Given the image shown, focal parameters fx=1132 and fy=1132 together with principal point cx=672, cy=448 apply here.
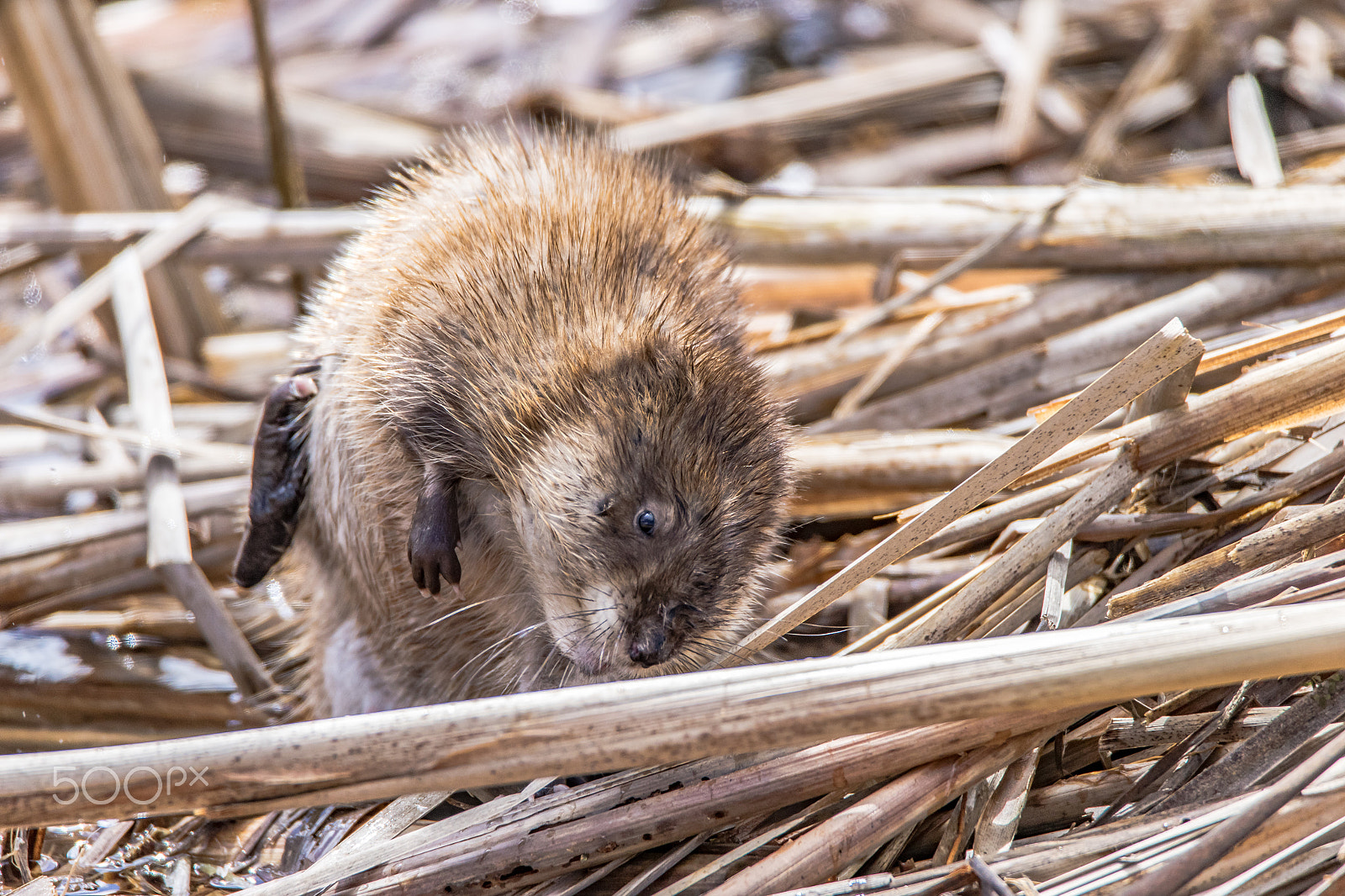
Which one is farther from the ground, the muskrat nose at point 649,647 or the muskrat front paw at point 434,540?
the muskrat front paw at point 434,540

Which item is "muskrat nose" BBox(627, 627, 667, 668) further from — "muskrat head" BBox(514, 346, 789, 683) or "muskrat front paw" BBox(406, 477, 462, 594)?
"muskrat front paw" BBox(406, 477, 462, 594)

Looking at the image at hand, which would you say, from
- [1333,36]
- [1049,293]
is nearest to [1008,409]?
[1049,293]

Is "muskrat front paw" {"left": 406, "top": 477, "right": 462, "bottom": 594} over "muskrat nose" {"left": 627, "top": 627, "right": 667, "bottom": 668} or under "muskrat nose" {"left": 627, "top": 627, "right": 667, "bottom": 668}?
over

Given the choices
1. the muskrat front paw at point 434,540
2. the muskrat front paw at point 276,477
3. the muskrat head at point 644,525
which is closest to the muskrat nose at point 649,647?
the muskrat head at point 644,525

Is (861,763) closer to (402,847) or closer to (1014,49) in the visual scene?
(402,847)

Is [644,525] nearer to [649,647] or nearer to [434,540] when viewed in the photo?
[649,647]

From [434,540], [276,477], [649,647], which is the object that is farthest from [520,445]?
[276,477]

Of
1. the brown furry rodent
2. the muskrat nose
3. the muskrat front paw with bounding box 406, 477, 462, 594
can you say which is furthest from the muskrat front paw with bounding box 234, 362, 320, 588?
the muskrat nose

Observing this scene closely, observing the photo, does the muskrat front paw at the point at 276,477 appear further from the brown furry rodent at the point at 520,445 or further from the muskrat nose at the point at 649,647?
the muskrat nose at the point at 649,647
